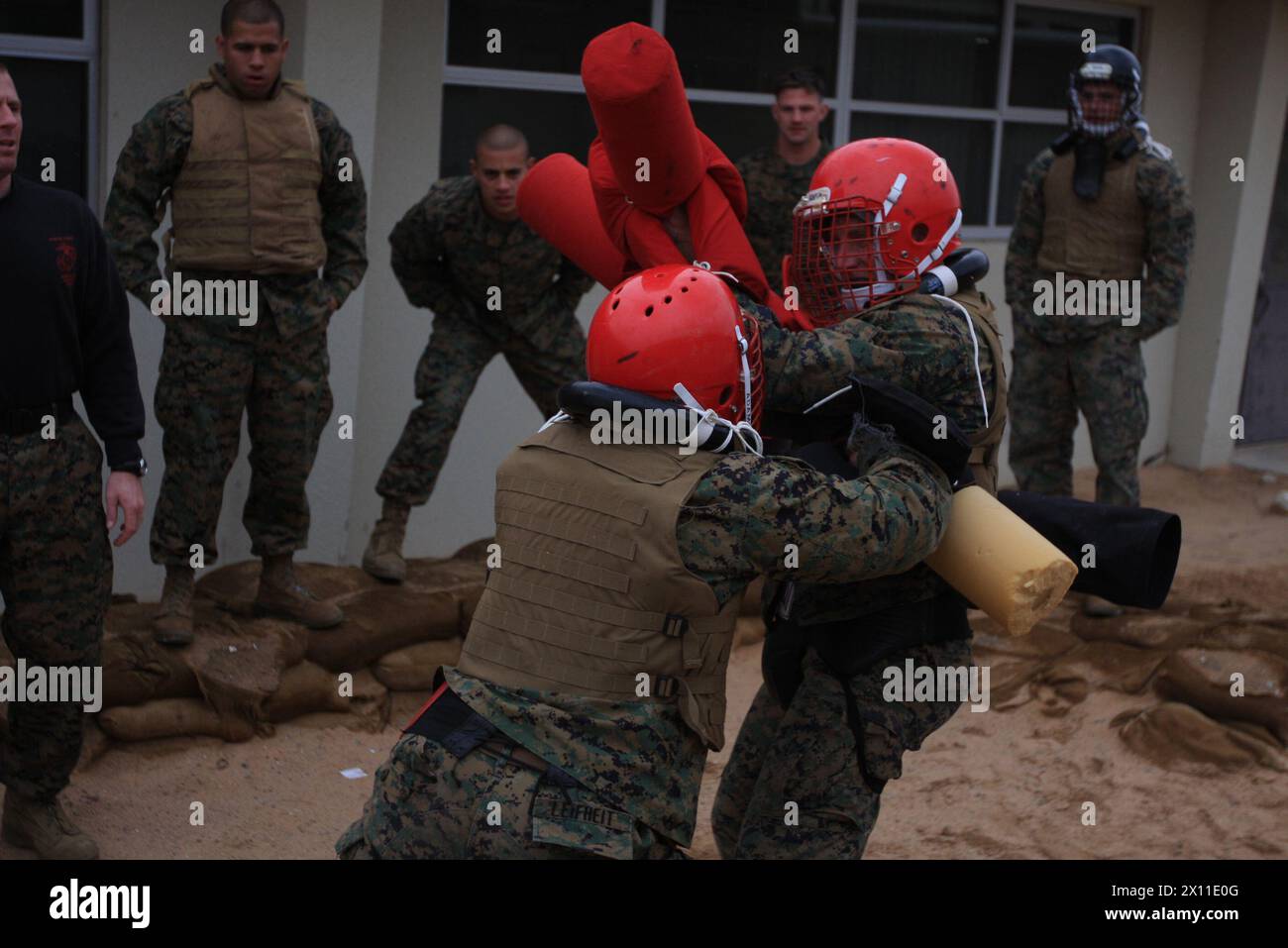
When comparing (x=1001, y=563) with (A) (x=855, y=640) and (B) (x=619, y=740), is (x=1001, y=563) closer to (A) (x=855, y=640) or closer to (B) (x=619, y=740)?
(A) (x=855, y=640)

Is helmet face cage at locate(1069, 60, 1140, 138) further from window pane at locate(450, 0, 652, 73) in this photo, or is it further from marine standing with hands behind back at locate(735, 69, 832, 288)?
window pane at locate(450, 0, 652, 73)

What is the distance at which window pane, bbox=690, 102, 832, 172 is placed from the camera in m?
7.36

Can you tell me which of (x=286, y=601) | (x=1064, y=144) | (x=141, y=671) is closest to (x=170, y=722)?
(x=141, y=671)

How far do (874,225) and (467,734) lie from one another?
137cm

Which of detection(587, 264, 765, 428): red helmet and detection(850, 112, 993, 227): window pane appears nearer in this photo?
detection(587, 264, 765, 428): red helmet

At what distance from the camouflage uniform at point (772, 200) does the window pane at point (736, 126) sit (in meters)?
0.91

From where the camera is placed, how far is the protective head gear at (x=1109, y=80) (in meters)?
6.03

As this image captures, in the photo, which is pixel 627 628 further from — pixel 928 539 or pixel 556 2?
pixel 556 2

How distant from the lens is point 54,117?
17.9 feet

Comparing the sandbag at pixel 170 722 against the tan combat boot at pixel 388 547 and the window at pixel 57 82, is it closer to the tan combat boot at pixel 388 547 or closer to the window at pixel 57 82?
the tan combat boot at pixel 388 547

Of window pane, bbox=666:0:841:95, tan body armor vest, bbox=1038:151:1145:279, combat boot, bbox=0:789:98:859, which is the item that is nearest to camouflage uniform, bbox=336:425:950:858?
combat boot, bbox=0:789:98:859

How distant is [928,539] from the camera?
2660mm

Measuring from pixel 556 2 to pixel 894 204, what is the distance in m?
4.00

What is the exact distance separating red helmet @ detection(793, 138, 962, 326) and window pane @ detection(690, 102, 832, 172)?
13.8 feet
